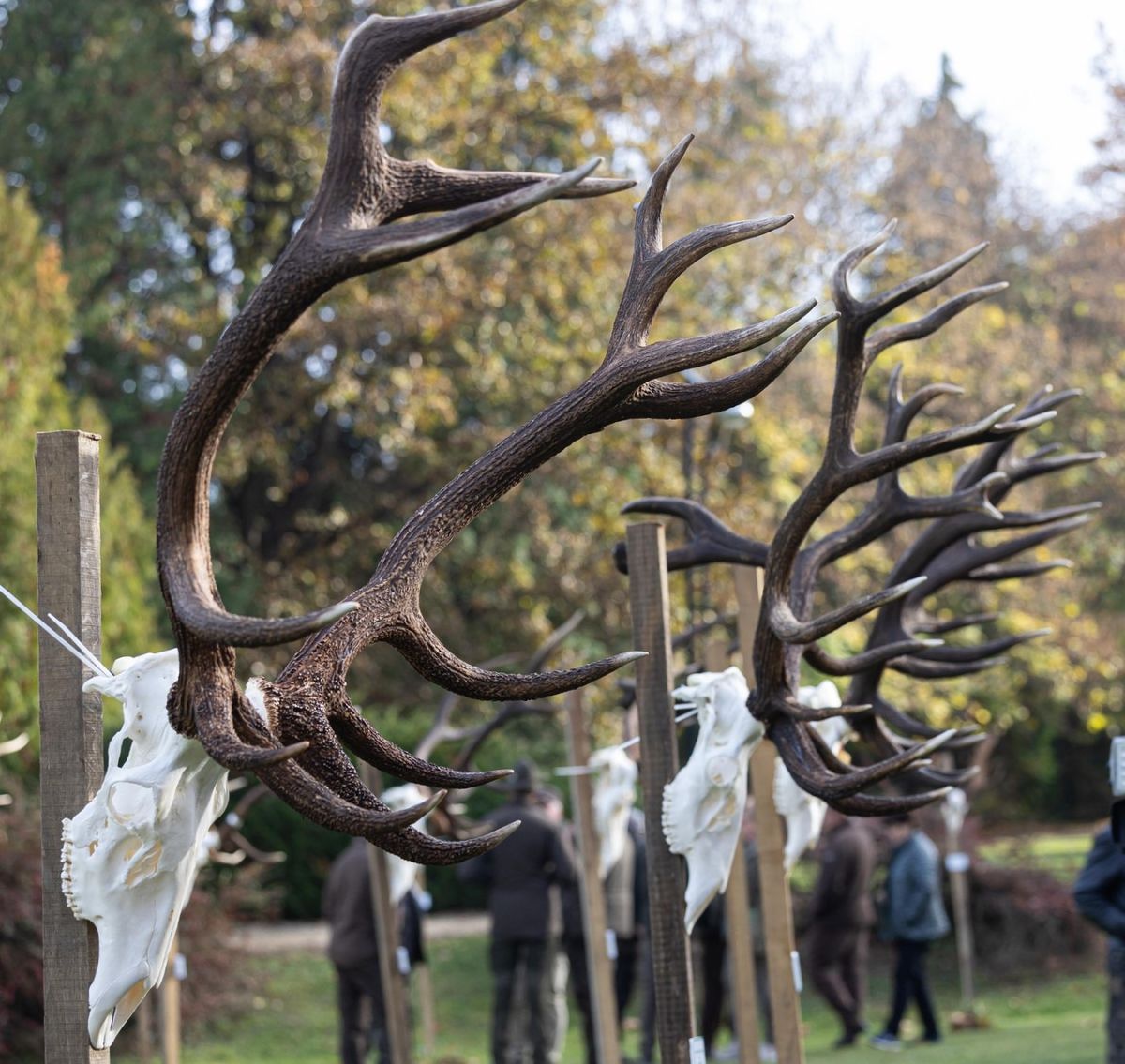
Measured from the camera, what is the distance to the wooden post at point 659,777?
4.80 metres

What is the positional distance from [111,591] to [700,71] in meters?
9.49

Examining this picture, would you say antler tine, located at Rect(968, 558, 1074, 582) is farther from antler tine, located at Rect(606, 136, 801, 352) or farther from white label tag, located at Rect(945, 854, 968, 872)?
white label tag, located at Rect(945, 854, 968, 872)

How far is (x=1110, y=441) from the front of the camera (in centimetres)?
1964

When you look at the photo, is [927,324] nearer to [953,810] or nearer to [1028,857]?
[953,810]

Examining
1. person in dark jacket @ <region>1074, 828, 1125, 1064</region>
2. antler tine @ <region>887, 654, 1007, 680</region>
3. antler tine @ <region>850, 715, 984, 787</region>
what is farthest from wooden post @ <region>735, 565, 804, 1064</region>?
person in dark jacket @ <region>1074, 828, 1125, 1064</region>

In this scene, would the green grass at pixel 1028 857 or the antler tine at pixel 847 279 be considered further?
the green grass at pixel 1028 857

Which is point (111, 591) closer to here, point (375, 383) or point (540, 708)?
point (375, 383)

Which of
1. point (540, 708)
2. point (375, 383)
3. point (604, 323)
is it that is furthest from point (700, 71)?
point (540, 708)

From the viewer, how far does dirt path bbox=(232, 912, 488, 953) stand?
15086mm

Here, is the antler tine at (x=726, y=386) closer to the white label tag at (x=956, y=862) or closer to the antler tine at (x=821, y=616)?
the antler tine at (x=821, y=616)

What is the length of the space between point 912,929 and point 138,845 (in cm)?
972

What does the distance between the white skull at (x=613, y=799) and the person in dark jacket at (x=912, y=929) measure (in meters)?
2.86

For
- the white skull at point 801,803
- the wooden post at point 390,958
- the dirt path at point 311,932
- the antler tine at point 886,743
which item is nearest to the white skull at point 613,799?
the wooden post at point 390,958

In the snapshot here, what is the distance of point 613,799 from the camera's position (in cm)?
973
